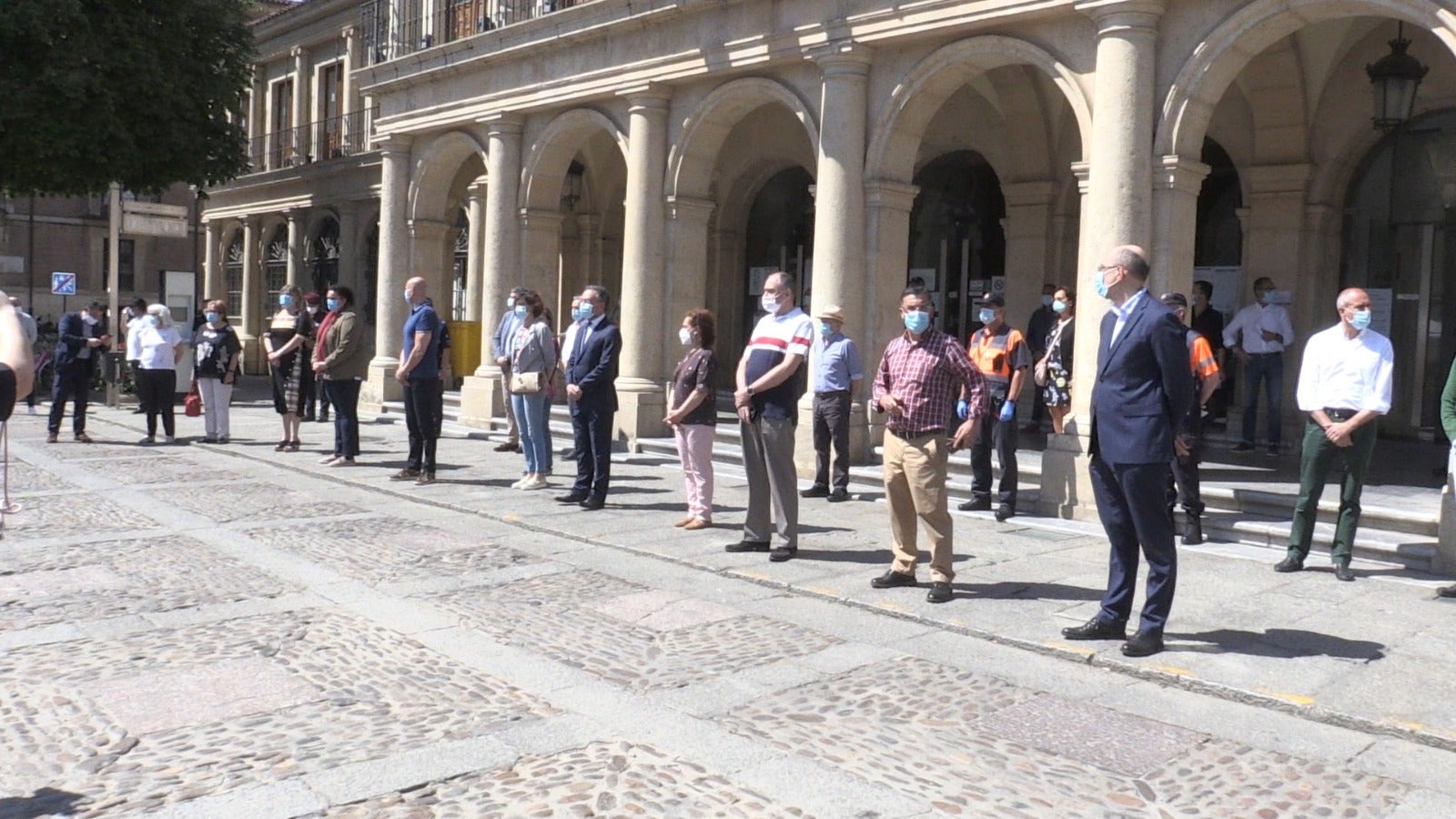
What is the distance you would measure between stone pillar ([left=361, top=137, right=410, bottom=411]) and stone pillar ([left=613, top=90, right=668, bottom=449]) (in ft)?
19.2

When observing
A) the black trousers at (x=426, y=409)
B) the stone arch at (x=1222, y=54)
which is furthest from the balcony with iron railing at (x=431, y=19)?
the stone arch at (x=1222, y=54)

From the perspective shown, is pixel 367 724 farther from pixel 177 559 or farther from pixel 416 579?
pixel 177 559

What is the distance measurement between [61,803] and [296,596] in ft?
9.75

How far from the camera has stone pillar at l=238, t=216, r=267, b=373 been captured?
2978 cm

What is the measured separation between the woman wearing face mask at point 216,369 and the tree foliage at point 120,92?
796cm

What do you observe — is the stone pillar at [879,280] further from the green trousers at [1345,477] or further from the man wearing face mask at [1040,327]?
the green trousers at [1345,477]

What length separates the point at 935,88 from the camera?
39.5 ft

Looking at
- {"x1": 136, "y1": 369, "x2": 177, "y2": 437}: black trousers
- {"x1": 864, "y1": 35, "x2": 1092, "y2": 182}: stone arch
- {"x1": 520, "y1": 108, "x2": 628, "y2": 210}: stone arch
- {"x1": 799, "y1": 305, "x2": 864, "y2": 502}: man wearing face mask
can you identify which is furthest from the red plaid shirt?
{"x1": 136, "y1": 369, "x2": 177, "y2": 437}: black trousers

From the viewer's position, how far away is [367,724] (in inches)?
186

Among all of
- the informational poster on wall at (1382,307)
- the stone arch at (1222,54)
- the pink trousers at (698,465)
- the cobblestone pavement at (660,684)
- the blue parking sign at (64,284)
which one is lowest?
the cobblestone pavement at (660,684)

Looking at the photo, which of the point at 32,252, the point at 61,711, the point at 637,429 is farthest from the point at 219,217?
the point at 61,711

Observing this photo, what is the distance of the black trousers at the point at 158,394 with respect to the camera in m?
15.0

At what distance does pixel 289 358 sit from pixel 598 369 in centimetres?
564

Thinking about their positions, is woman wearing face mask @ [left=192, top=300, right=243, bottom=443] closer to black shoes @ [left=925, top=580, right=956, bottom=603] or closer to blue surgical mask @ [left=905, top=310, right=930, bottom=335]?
blue surgical mask @ [left=905, top=310, right=930, bottom=335]
